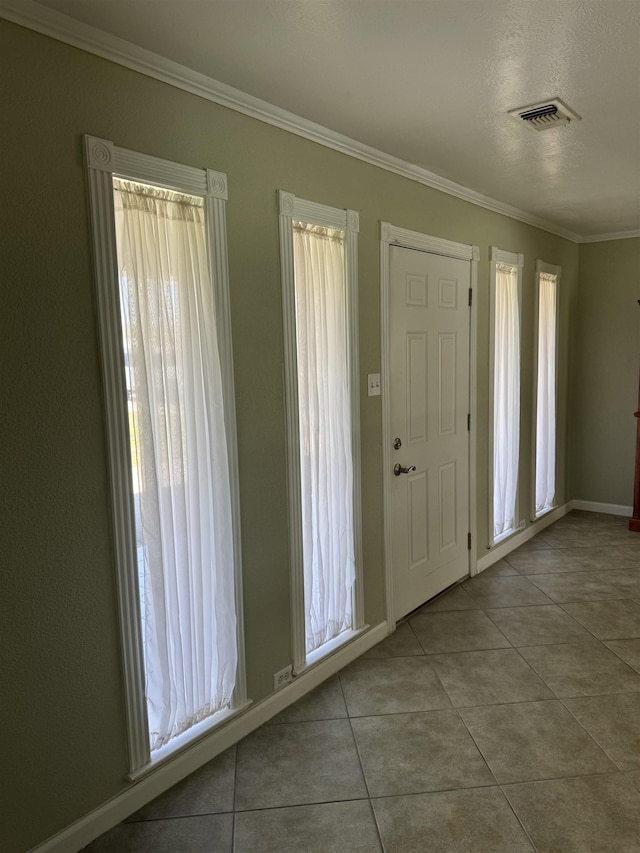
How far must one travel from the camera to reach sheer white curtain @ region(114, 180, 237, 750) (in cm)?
200

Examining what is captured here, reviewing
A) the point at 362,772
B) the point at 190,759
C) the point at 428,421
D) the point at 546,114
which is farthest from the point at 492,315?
the point at 190,759

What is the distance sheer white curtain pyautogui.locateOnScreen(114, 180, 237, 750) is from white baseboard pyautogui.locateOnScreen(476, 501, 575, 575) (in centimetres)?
254

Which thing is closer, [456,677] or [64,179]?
[64,179]

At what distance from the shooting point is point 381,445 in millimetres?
3229

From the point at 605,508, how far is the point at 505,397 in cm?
215

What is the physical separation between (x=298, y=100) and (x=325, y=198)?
488 mm

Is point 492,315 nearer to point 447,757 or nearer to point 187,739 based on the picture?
point 447,757

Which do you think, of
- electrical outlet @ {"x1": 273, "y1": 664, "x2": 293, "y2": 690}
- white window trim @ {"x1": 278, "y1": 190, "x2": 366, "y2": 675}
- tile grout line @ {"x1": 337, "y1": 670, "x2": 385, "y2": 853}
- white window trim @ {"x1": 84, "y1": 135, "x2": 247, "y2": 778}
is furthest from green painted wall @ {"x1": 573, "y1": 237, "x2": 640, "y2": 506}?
white window trim @ {"x1": 84, "y1": 135, "x2": 247, "y2": 778}

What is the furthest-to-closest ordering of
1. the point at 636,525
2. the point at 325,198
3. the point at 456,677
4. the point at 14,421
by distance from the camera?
the point at 636,525, the point at 456,677, the point at 325,198, the point at 14,421

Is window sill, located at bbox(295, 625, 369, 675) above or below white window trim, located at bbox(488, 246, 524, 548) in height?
below

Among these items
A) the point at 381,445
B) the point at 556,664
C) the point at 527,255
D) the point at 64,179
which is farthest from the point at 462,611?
the point at 64,179

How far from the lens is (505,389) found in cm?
447

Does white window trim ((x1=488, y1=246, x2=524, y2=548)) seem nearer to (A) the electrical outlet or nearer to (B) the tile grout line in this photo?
(B) the tile grout line

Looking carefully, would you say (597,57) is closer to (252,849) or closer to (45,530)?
(45,530)
